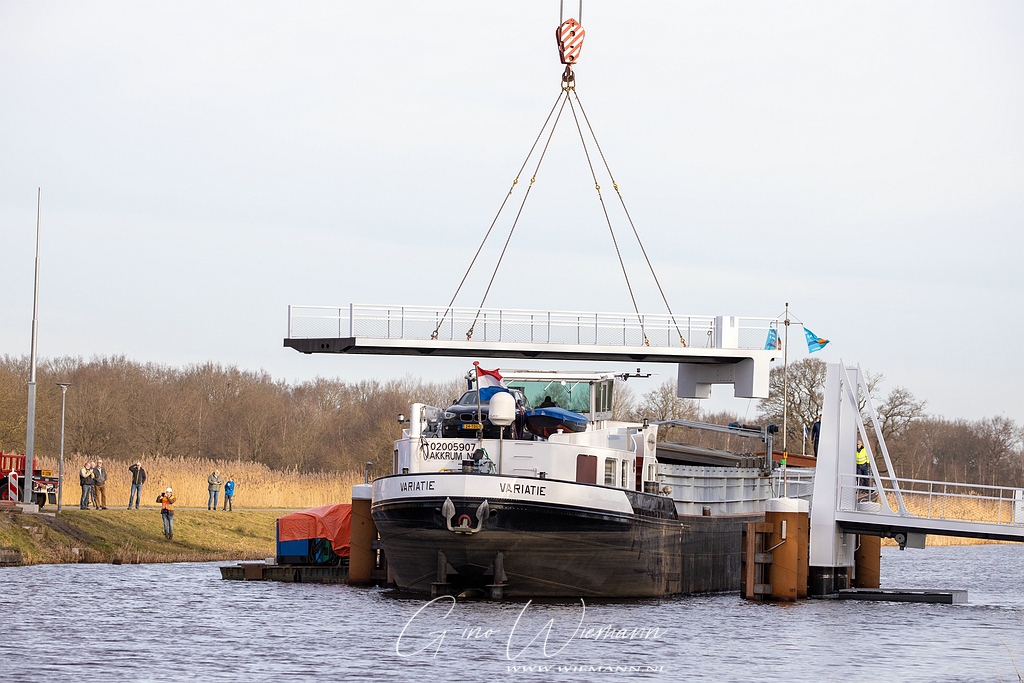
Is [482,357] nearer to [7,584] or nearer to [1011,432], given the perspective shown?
[7,584]

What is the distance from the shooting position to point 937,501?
217 ft

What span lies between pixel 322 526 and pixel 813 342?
65.7ft

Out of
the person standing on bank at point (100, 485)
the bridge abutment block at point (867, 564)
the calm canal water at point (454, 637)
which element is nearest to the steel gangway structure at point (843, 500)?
the calm canal water at point (454, 637)

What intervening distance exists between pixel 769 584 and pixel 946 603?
431cm

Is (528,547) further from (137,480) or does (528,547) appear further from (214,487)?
(214,487)

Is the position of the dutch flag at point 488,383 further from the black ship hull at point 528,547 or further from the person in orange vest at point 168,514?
the person in orange vest at point 168,514

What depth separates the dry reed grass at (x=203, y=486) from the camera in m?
53.0

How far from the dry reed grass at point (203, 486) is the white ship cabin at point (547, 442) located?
21.1 meters

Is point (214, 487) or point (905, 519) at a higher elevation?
point (905, 519)

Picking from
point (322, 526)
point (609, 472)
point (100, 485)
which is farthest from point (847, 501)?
point (100, 485)

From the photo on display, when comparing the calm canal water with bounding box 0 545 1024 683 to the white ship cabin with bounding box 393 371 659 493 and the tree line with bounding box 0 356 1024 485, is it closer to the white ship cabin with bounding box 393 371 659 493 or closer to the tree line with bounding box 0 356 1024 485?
the white ship cabin with bounding box 393 371 659 493

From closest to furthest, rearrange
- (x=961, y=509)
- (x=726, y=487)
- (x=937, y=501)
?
(x=726, y=487), (x=961, y=509), (x=937, y=501)

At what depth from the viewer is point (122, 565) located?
40.7 m

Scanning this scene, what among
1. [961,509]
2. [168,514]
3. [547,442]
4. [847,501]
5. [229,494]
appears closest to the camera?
[547,442]
